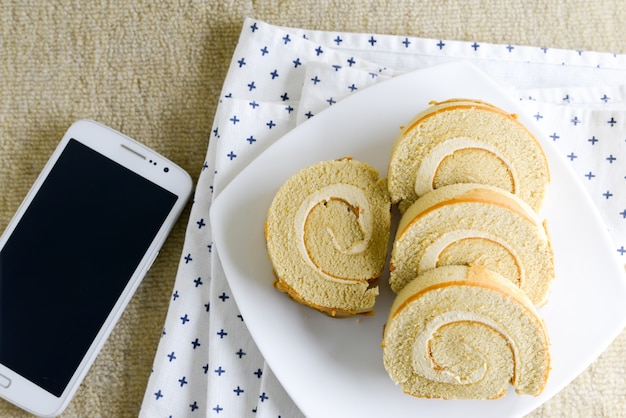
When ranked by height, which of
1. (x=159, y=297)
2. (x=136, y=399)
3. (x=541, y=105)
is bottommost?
(x=136, y=399)

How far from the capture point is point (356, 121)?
79 centimetres

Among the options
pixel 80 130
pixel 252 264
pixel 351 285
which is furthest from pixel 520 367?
pixel 80 130

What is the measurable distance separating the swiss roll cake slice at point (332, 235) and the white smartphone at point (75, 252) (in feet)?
0.54

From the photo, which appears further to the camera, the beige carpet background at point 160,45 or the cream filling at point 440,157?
the beige carpet background at point 160,45

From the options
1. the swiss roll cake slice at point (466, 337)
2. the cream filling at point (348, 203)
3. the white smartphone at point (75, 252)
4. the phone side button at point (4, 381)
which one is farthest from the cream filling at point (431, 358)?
the phone side button at point (4, 381)

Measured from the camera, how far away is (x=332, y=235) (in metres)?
0.73

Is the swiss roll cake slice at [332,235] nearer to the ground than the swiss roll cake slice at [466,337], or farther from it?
farther from it

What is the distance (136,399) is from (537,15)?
729 millimetres

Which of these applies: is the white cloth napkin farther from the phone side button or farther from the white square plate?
the phone side button

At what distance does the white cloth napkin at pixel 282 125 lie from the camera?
0.80 metres

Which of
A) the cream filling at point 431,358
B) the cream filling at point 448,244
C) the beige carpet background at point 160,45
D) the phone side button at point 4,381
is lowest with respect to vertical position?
the phone side button at point 4,381

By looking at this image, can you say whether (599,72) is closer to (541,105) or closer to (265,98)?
(541,105)

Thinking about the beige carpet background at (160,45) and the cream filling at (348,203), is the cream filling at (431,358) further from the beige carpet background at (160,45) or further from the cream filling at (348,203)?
the beige carpet background at (160,45)

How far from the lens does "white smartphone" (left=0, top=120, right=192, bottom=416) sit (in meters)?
0.81
